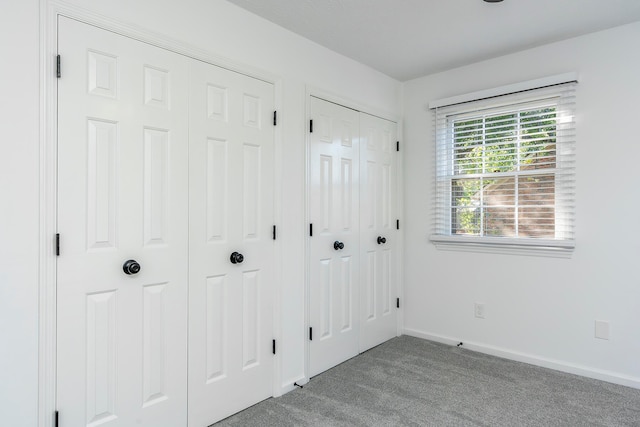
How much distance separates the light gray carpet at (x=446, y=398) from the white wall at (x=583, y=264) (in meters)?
0.23

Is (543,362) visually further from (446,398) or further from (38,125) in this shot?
(38,125)

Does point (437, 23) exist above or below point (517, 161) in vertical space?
above

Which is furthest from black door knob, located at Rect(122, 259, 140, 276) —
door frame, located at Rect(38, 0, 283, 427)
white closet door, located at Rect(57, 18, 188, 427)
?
door frame, located at Rect(38, 0, 283, 427)

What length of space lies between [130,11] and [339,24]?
132 centimetres

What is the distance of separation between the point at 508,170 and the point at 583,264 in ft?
2.95

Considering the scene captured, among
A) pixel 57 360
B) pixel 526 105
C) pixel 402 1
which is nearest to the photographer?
pixel 57 360

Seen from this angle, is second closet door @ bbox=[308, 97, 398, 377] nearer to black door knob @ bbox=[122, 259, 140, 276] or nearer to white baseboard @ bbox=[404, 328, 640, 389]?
white baseboard @ bbox=[404, 328, 640, 389]

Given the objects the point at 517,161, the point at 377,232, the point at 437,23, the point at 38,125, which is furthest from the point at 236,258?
the point at 517,161

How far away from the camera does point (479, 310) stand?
3291 mm

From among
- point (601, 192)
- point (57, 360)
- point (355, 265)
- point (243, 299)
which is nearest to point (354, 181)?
point (355, 265)

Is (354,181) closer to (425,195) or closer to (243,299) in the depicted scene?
(425,195)

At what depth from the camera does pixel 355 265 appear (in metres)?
3.18

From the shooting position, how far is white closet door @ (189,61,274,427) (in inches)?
81.9

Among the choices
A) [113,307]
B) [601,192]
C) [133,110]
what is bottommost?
[113,307]
